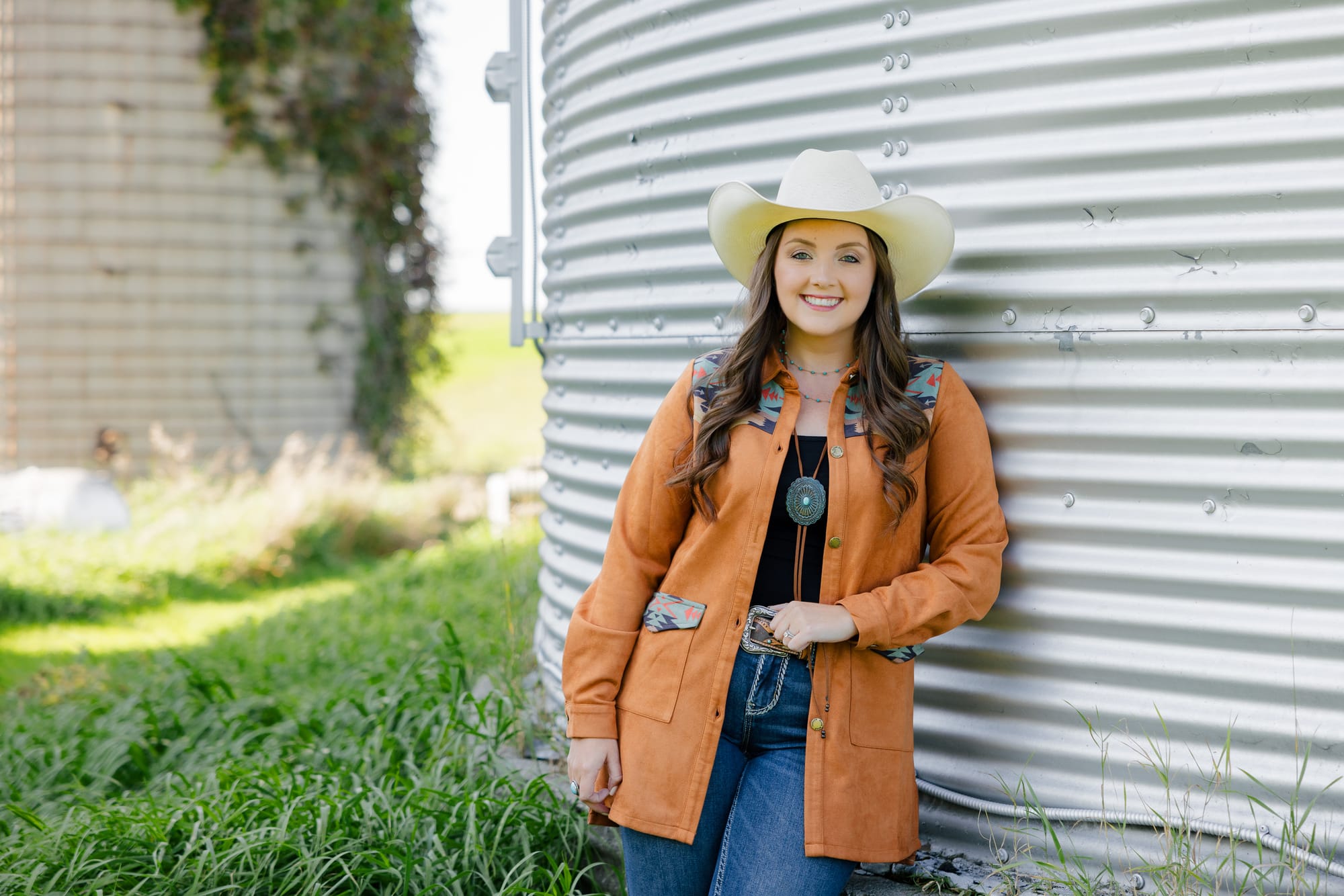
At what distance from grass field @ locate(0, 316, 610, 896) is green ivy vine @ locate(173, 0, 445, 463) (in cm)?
185

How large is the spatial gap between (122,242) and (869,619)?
374 inches

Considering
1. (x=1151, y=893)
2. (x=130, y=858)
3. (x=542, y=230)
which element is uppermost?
(x=542, y=230)

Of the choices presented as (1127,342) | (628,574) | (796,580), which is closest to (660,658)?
(628,574)

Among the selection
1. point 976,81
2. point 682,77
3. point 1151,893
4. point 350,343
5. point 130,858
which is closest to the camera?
point 1151,893

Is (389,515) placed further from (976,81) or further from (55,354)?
(976,81)

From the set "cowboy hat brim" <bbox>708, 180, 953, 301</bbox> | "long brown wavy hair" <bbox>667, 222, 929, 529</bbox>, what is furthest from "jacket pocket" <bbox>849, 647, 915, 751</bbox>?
"cowboy hat brim" <bbox>708, 180, 953, 301</bbox>

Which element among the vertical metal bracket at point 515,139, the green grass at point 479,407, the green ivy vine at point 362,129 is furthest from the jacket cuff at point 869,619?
the green grass at point 479,407

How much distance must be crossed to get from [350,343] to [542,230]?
7444mm

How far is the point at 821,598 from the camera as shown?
2.42 meters

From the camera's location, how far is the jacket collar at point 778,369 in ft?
8.18

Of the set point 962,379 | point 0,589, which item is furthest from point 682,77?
point 0,589

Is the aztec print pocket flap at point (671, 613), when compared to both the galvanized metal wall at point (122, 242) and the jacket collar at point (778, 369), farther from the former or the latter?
the galvanized metal wall at point (122, 242)

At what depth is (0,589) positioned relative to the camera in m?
7.18

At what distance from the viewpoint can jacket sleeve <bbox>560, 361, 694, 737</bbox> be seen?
2535 mm
